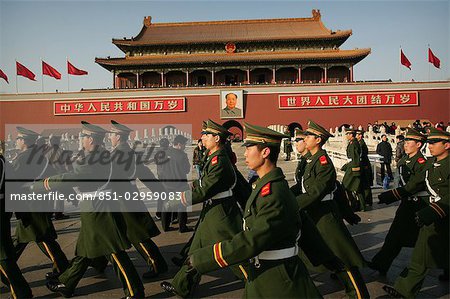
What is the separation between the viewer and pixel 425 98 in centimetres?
2573

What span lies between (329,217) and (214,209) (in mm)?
1006

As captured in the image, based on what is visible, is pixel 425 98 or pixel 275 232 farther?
pixel 425 98

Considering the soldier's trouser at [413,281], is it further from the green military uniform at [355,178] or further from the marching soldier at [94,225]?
the green military uniform at [355,178]

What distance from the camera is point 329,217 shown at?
3.51 m

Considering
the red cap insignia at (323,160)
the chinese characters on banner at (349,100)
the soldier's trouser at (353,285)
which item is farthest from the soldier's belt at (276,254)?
the chinese characters on banner at (349,100)

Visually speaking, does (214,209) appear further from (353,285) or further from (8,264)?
(8,264)

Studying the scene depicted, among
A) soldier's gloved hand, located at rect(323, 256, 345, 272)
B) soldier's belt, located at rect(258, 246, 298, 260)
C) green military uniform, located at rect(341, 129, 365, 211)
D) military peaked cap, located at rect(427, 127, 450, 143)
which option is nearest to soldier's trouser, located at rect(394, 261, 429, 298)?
soldier's gloved hand, located at rect(323, 256, 345, 272)

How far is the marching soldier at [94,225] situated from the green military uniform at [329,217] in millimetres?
1578

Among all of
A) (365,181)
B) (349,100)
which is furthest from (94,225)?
(349,100)

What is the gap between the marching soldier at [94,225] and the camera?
134 inches

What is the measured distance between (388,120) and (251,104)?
884 cm

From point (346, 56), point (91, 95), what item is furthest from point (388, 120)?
point (91, 95)

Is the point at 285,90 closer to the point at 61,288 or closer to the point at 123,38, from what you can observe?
the point at 123,38

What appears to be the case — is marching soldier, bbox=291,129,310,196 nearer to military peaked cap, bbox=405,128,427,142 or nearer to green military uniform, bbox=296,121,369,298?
green military uniform, bbox=296,121,369,298
